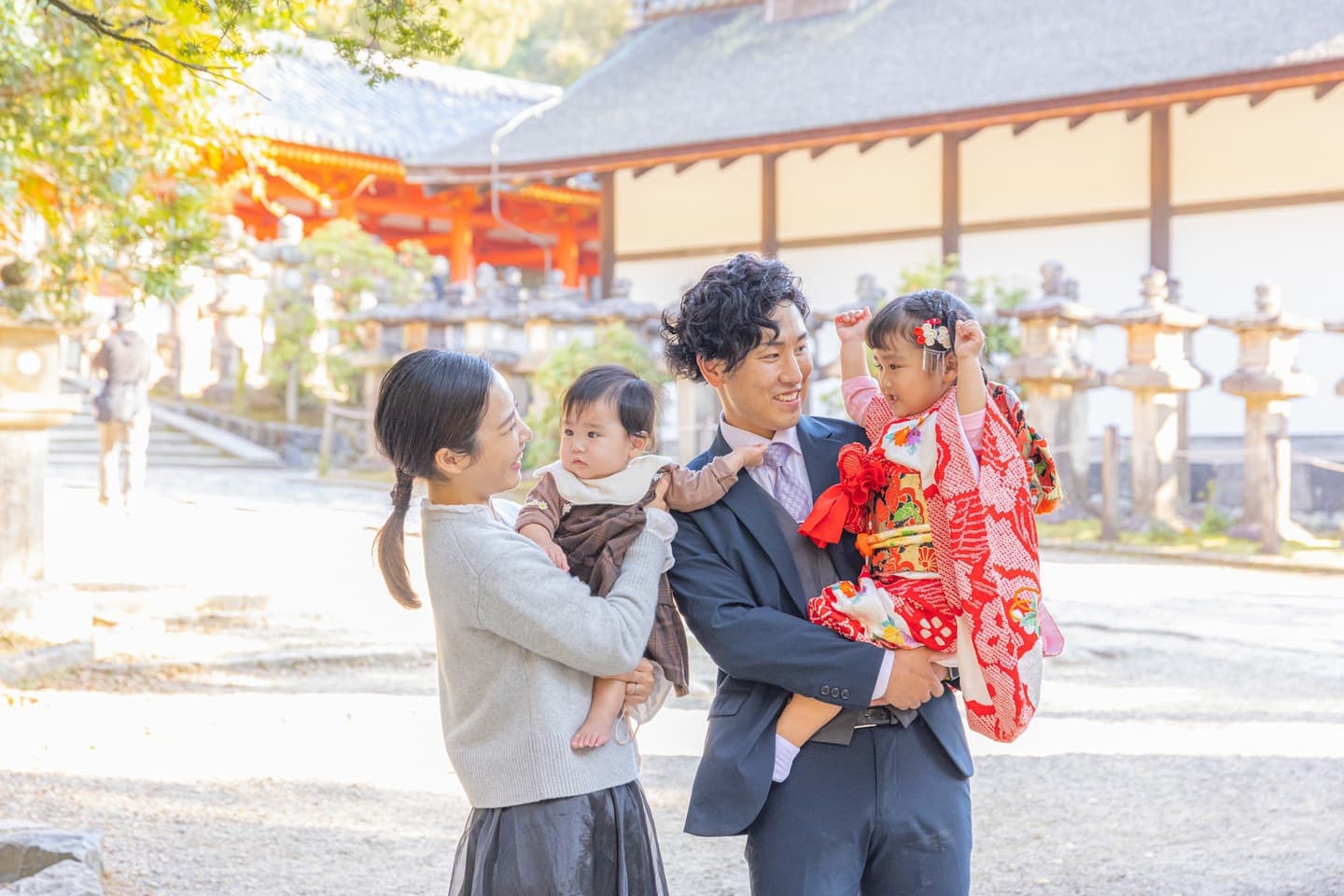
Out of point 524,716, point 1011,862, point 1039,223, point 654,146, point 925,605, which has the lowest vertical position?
point 1011,862

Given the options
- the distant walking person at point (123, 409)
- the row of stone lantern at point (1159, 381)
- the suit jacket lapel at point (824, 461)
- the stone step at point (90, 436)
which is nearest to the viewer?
the suit jacket lapel at point (824, 461)

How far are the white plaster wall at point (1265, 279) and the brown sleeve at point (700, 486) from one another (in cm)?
1146

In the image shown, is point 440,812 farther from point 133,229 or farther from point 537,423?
point 537,423

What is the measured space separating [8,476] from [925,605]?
5.70 metres

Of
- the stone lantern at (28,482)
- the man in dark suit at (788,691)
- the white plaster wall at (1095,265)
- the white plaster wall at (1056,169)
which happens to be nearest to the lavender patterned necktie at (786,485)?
the man in dark suit at (788,691)

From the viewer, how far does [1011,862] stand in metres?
4.49

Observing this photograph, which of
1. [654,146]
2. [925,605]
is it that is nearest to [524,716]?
[925,605]

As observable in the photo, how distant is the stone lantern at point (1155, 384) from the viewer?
12.1m

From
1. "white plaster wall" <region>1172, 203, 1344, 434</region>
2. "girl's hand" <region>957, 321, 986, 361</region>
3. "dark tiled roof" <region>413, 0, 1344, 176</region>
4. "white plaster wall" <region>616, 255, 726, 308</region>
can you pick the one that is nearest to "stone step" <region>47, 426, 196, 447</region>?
"dark tiled roof" <region>413, 0, 1344, 176</region>

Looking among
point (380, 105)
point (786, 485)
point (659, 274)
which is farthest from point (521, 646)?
point (380, 105)

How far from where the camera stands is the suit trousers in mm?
2254

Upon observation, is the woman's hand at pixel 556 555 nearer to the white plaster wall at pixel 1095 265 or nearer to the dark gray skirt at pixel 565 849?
the dark gray skirt at pixel 565 849

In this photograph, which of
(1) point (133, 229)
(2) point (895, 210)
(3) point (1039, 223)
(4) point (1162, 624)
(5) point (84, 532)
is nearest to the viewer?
(1) point (133, 229)

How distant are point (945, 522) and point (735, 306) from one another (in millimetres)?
481
